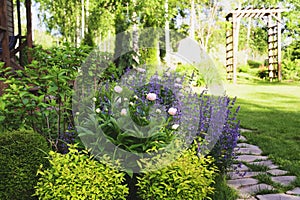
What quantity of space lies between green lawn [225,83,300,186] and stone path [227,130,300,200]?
0.10 meters

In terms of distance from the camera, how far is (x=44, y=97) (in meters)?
2.63

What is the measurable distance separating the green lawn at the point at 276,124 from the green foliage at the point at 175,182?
1091 mm

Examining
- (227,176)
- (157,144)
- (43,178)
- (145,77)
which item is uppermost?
(145,77)

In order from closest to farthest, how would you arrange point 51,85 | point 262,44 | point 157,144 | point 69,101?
1. point 157,144
2. point 51,85
3. point 69,101
4. point 262,44

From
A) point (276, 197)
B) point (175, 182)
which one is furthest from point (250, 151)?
point (175, 182)

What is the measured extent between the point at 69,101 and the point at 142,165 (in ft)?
2.96

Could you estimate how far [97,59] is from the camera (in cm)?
306

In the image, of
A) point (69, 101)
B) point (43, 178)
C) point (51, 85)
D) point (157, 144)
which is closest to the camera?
point (43, 178)

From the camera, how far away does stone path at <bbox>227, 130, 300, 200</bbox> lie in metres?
2.46

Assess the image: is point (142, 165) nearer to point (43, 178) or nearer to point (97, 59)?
point (43, 178)

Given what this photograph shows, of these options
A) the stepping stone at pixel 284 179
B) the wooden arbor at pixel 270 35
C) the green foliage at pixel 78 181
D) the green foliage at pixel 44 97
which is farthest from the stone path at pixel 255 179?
the wooden arbor at pixel 270 35

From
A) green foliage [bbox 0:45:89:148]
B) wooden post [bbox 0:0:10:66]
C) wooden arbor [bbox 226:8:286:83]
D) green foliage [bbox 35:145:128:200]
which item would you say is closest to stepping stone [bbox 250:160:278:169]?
green foliage [bbox 35:145:128:200]

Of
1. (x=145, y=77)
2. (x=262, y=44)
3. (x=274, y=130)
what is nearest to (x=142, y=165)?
(x=145, y=77)

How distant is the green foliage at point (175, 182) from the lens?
1.99 metres
